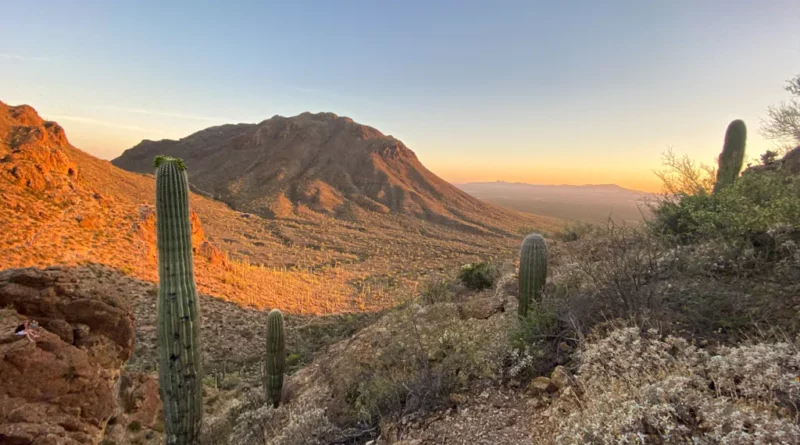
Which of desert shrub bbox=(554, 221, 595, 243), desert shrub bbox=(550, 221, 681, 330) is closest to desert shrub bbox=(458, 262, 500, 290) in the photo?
desert shrub bbox=(554, 221, 595, 243)

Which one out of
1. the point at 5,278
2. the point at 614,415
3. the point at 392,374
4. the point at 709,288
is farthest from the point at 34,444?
the point at 709,288

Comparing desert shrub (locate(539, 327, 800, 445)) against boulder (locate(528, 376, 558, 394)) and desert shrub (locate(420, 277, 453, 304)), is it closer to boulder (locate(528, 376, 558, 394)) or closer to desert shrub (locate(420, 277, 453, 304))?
boulder (locate(528, 376, 558, 394))

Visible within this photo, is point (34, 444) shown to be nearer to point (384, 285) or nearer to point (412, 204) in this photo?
point (384, 285)

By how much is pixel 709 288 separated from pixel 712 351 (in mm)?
1238

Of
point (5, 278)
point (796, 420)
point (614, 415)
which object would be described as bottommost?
point (5, 278)

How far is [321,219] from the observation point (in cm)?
4238

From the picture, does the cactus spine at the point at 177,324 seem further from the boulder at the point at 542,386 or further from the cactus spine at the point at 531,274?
the cactus spine at the point at 531,274

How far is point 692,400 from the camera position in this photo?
6.73 feet

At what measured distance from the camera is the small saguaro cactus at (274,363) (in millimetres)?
6566

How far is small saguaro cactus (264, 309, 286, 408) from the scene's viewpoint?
21.5 ft

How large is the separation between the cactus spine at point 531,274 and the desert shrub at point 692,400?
8.06 feet

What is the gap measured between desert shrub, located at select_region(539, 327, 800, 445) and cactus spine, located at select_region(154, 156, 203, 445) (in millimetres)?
4659

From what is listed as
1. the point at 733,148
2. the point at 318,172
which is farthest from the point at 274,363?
the point at 318,172

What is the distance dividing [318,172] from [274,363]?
173ft
